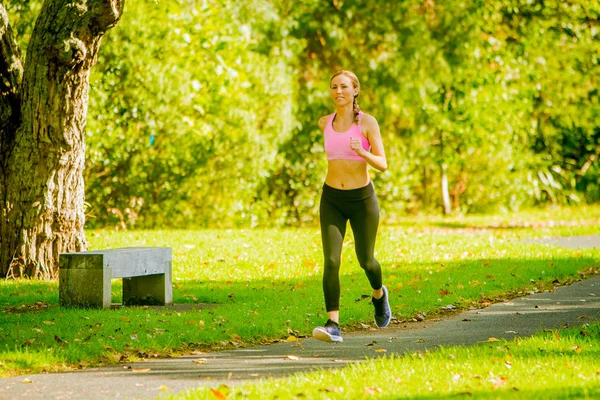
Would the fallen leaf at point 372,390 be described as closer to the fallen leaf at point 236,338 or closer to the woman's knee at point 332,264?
the woman's knee at point 332,264

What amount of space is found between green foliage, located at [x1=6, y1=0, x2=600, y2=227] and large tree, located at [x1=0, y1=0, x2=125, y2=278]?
5.59 metres

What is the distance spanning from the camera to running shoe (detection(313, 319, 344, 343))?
7793mm

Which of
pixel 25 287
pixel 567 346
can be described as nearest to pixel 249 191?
pixel 25 287

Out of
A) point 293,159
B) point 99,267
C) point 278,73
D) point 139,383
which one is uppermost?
point 278,73

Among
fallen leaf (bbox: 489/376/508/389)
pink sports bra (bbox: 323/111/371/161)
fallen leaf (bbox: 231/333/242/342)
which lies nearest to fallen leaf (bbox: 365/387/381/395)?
fallen leaf (bbox: 489/376/508/389)

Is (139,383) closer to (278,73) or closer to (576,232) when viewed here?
(576,232)

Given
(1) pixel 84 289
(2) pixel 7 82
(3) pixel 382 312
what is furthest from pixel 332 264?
(2) pixel 7 82

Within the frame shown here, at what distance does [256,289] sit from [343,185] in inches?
154

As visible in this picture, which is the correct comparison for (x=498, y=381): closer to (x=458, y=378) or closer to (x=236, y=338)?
(x=458, y=378)

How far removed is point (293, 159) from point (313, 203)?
121cm

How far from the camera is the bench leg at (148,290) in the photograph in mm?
10117

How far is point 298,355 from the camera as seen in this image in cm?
745

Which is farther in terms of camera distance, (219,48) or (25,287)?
(219,48)

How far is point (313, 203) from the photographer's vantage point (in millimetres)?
23750
